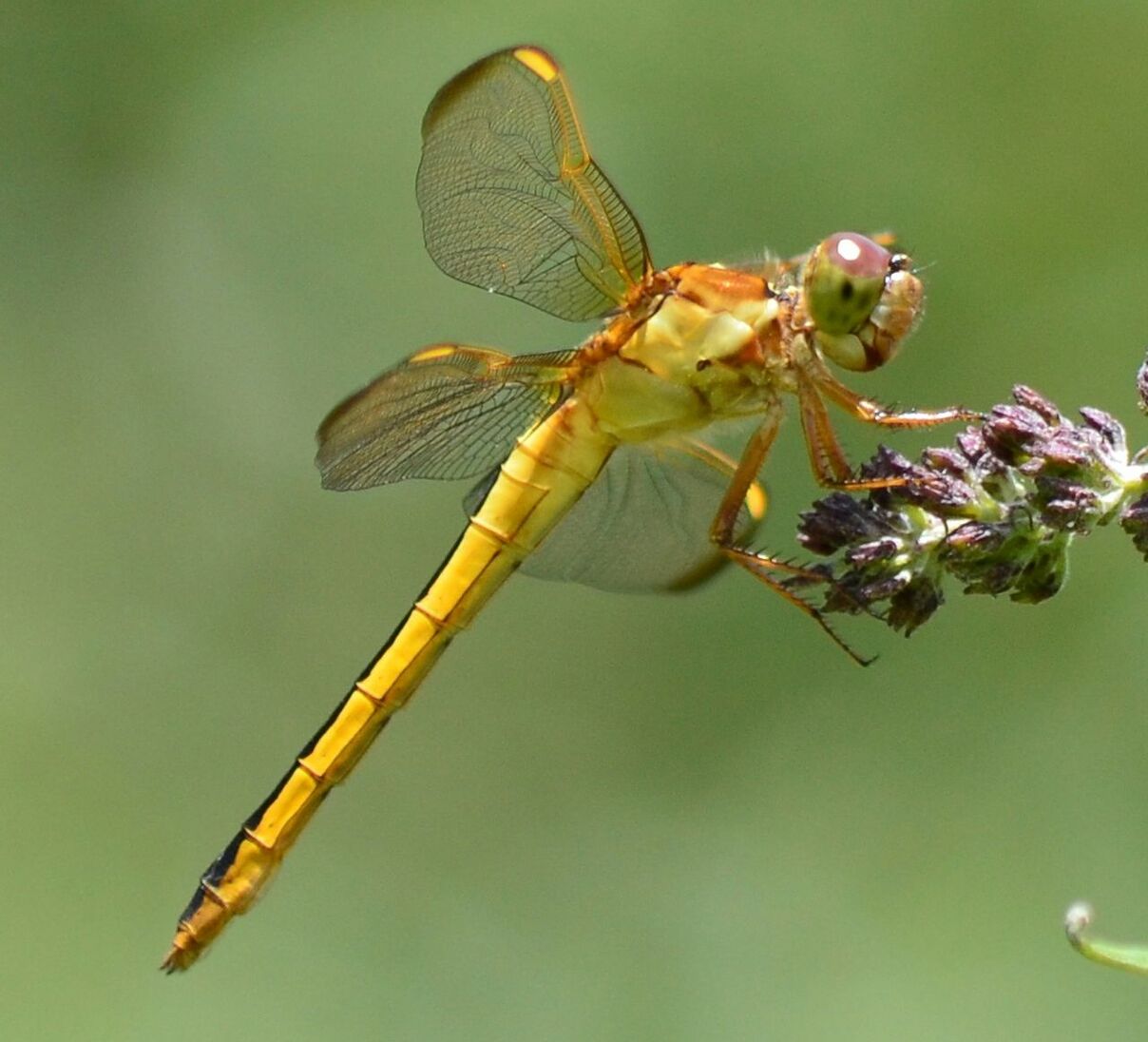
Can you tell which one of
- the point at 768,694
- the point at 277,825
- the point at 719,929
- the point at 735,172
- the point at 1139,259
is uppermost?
the point at 735,172

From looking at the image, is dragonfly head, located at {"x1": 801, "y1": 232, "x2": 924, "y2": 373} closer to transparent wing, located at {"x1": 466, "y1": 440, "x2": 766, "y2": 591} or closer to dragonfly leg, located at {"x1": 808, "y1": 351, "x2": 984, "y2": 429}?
dragonfly leg, located at {"x1": 808, "y1": 351, "x2": 984, "y2": 429}

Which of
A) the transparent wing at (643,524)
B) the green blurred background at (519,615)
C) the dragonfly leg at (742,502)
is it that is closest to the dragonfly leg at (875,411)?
the dragonfly leg at (742,502)

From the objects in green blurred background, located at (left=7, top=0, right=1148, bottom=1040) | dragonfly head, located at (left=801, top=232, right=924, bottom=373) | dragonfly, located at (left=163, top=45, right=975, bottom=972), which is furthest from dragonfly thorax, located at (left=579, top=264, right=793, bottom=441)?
green blurred background, located at (left=7, top=0, right=1148, bottom=1040)

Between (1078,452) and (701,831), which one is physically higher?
(1078,452)

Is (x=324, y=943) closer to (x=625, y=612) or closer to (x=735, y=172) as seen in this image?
(x=625, y=612)

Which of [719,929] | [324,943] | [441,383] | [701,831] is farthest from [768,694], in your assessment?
[441,383]

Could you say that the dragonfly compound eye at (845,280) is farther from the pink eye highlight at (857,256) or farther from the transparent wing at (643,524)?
the transparent wing at (643,524)

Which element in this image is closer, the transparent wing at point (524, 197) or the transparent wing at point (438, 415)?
the transparent wing at point (524, 197)

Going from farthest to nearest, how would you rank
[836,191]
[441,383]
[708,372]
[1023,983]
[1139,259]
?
[836,191] → [1139,259] → [1023,983] → [441,383] → [708,372]
